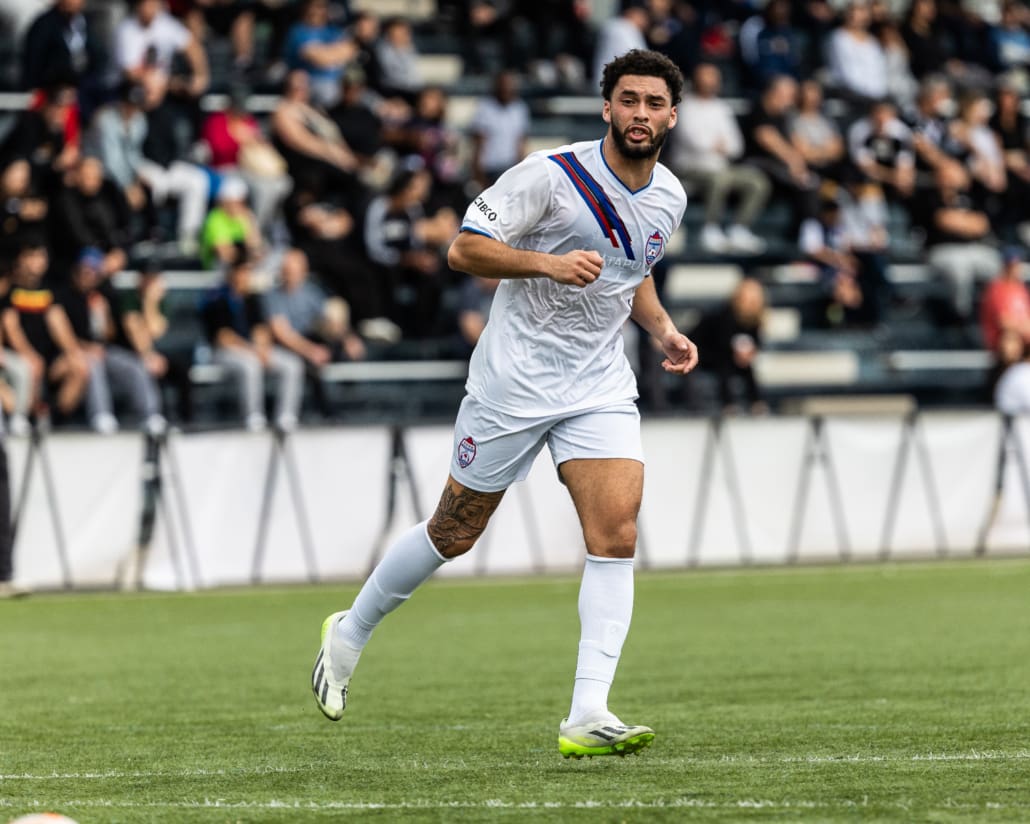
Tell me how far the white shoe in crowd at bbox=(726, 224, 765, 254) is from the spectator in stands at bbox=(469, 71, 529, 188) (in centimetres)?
281

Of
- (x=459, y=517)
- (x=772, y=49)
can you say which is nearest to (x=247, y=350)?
(x=772, y=49)

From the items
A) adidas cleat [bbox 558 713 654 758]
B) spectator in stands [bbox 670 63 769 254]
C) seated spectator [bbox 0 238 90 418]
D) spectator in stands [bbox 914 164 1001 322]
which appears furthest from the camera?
spectator in stands [bbox 914 164 1001 322]

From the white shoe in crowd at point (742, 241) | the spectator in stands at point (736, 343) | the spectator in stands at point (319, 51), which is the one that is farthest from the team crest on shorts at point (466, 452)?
the white shoe in crowd at point (742, 241)

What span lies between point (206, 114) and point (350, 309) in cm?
269

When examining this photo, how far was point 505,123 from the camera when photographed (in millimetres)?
22125

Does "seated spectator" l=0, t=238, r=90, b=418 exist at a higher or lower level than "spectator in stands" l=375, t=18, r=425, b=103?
lower

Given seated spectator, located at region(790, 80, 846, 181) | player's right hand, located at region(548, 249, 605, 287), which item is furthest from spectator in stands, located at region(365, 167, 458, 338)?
player's right hand, located at region(548, 249, 605, 287)

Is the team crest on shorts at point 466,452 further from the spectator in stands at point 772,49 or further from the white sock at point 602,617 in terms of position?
the spectator in stands at point 772,49

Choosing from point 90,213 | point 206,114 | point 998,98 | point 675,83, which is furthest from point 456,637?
point 998,98

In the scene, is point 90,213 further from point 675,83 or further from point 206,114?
point 675,83

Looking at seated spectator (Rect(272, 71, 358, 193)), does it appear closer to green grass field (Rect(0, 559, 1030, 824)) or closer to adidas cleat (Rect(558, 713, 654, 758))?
green grass field (Rect(0, 559, 1030, 824))

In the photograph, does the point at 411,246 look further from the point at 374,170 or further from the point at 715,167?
the point at 715,167

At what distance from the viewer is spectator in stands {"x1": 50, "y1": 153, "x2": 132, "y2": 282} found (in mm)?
18719

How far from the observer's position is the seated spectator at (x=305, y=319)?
19.0 meters
